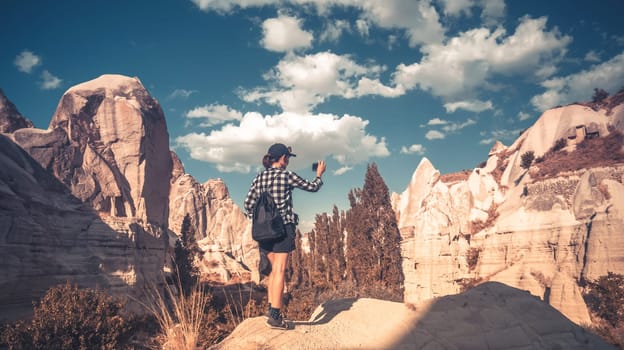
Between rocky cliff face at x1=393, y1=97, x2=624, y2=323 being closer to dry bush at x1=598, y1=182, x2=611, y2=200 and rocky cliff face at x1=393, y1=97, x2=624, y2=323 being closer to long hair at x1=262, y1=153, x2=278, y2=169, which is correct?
dry bush at x1=598, y1=182, x2=611, y2=200

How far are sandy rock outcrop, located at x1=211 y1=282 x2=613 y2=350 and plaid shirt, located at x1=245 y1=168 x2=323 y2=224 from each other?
55.3 inches

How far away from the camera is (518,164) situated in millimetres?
43438

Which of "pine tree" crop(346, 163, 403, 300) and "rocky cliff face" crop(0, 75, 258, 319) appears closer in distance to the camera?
"rocky cliff face" crop(0, 75, 258, 319)

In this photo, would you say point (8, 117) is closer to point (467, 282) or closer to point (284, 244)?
point (284, 244)

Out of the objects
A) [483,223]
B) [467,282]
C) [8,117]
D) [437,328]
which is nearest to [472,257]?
[467,282]

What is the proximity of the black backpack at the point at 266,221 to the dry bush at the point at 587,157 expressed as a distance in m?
33.1

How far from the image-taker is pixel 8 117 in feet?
128

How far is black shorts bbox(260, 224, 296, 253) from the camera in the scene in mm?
4477

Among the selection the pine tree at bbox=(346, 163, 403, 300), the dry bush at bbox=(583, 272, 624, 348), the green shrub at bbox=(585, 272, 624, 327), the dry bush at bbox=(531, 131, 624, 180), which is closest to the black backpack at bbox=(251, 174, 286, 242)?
the dry bush at bbox=(583, 272, 624, 348)

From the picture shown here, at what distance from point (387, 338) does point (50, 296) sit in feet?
23.5

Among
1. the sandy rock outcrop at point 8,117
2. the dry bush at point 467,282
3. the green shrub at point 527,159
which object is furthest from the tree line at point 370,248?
the sandy rock outcrop at point 8,117

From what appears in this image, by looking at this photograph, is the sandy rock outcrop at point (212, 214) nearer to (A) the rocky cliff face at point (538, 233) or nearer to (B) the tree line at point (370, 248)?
(B) the tree line at point (370, 248)

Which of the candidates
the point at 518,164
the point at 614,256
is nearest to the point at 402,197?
the point at 518,164

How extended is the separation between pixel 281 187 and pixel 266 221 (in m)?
0.52
